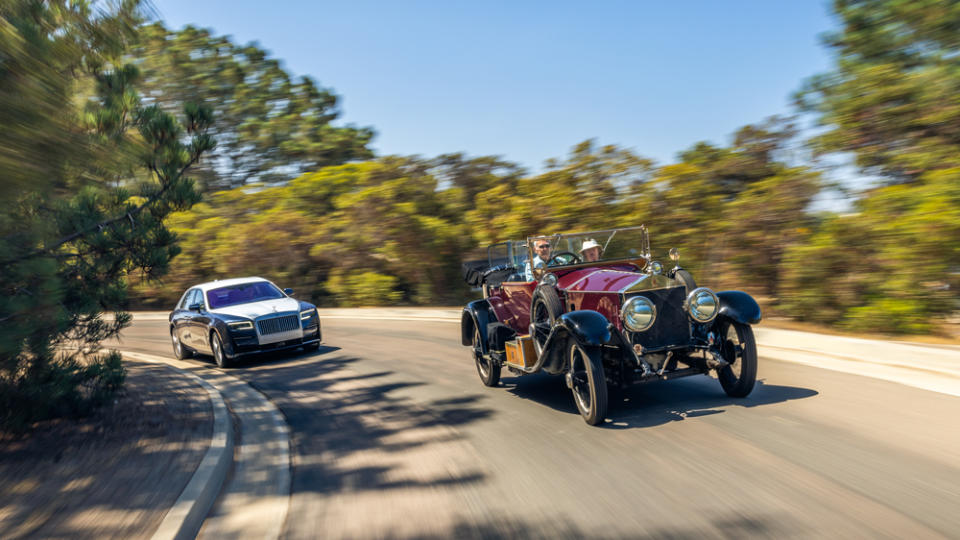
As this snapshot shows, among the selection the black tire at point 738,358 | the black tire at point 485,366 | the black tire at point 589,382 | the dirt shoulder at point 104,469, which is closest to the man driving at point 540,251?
the black tire at point 485,366

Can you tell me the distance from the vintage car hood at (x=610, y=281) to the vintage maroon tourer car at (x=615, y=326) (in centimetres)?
1

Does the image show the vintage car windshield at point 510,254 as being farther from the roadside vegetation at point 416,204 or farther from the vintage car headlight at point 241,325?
the vintage car headlight at point 241,325

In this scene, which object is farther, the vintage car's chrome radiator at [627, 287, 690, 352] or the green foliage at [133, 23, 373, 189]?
the green foliage at [133, 23, 373, 189]

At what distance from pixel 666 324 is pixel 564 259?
1.83m

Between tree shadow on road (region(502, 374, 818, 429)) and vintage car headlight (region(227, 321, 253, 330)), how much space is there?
5476 millimetres

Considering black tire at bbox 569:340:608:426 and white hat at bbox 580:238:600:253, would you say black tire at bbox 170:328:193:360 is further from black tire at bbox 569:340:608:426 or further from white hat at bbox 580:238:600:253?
black tire at bbox 569:340:608:426

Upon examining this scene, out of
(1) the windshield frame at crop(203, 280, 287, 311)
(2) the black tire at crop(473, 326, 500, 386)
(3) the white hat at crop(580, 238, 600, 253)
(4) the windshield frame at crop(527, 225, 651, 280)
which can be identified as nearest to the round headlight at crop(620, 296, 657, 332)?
(4) the windshield frame at crop(527, 225, 651, 280)

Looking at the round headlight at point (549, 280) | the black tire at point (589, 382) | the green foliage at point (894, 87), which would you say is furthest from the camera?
the green foliage at point (894, 87)

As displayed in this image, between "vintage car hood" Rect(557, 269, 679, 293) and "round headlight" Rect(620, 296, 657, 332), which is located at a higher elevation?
"vintage car hood" Rect(557, 269, 679, 293)

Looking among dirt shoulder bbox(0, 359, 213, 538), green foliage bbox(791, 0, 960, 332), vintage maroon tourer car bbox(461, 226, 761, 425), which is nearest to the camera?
dirt shoulder bbox(0, 359, 213, 538)

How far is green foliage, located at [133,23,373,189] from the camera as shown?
3331cm

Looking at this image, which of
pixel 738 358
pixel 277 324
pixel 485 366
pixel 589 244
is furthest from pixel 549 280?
pixel 277 324

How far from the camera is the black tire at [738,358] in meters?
6.41

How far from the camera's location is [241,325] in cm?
1164
